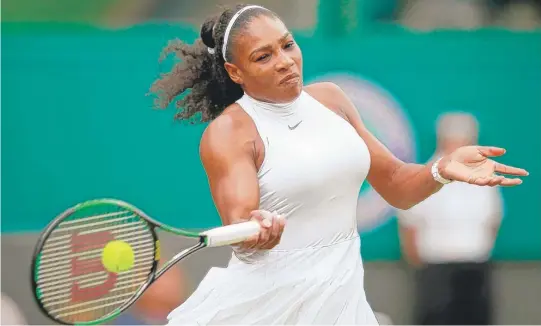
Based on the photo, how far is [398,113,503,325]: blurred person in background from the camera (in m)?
6.23

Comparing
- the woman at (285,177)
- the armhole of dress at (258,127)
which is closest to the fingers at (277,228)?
the woman at (285,177)

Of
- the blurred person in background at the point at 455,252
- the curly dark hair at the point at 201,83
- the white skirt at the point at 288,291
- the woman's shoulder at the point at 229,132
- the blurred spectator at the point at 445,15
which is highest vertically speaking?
the blurred spectator at the point at 445,15

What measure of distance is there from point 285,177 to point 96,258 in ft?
2.06

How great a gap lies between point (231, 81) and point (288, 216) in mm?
558

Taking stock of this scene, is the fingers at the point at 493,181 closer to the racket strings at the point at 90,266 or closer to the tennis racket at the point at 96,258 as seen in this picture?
the tennis racket at the point at 96,258

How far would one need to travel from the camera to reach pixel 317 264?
359 centimetres

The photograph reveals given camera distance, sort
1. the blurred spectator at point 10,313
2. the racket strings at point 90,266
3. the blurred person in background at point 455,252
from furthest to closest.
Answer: the blurred person in background at point 455,252 → the blurred spectator at point 10,313 → the racket strings at point 90,266

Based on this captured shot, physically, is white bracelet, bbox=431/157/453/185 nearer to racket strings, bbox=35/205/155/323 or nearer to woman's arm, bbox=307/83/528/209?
woman's arm, bbox=307/83/528/209

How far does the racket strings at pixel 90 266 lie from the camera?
3.26 metres

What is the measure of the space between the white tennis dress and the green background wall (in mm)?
3173

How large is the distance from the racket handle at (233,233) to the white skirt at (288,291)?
0.34m

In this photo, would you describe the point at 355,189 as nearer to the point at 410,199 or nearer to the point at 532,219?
the point at 410,199

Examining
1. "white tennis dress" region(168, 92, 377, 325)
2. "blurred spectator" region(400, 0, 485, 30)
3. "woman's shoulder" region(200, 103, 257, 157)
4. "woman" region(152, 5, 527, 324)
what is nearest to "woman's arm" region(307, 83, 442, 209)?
"woman" region(152, 5, 527, 324)

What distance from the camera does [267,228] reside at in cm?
323
